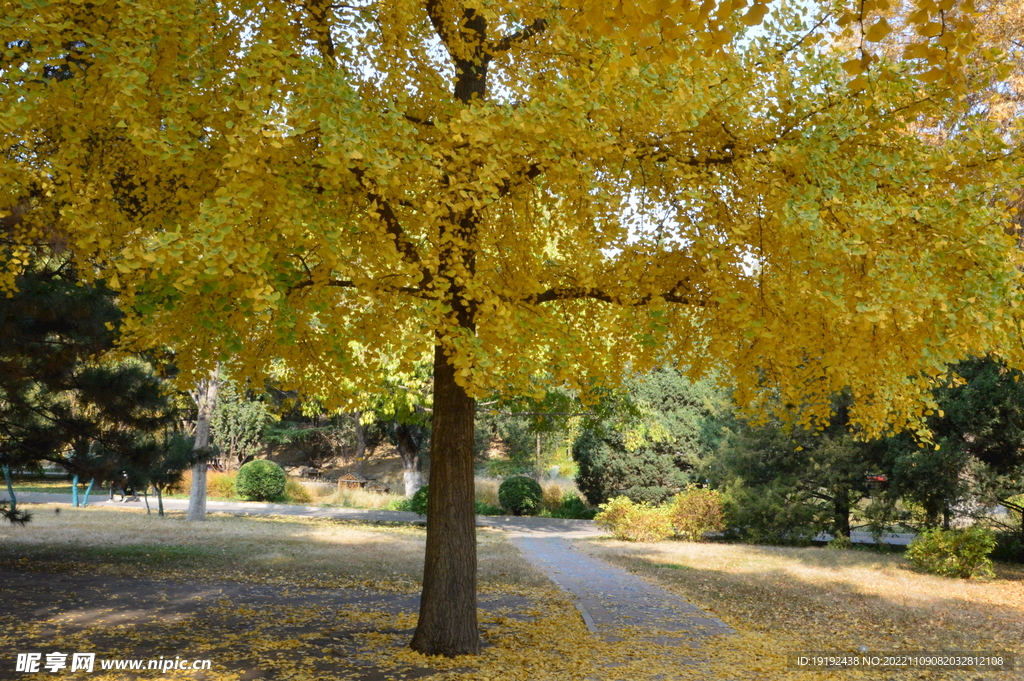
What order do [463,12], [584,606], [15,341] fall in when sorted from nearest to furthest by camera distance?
[463,12], [15,341], [584,606]

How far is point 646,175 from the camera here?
592 cm

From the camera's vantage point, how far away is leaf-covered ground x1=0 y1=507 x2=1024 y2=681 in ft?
20.0

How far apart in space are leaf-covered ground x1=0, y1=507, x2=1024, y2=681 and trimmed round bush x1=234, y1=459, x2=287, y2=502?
32.8 ft

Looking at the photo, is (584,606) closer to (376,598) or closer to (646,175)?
(376,598)

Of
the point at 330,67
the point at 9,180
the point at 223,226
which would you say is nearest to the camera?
the point at 223,226

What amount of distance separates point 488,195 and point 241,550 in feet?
33.0

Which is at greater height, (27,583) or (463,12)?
(463,12)

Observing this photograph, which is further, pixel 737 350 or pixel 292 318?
pixel 737 350

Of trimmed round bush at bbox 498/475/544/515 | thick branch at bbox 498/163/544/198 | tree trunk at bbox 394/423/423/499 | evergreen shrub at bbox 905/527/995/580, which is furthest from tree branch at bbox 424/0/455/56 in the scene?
tree trunk at bbox 394/423/423/499

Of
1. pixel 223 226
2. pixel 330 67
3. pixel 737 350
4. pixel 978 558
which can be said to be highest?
pixel 330 67

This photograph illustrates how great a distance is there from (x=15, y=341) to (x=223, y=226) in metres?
5.18

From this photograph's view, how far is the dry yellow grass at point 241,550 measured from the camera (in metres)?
10.5

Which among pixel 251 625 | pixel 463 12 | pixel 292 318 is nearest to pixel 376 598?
pixel 251 625

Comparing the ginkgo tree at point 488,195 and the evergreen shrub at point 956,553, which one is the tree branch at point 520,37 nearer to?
the ginkgo tree at point 488,195
